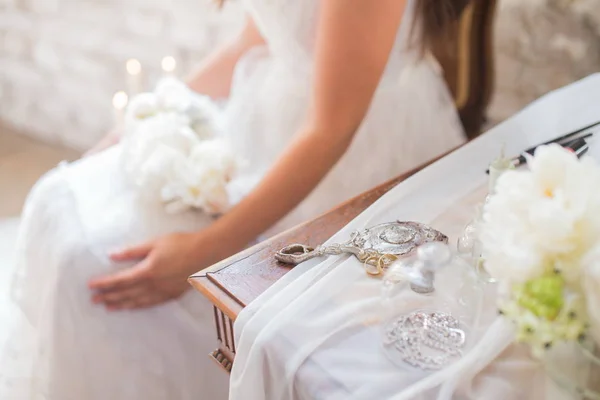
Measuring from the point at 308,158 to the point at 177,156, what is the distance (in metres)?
0.20

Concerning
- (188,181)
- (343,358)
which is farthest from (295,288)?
(188,181)

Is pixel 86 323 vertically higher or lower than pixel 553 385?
higher

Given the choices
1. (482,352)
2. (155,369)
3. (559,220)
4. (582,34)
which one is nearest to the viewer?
(559,220)

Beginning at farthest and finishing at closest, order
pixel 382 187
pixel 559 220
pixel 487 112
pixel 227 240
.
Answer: pixel 487 112
pixel 227 240
pixel 382 187
pixel 559 220

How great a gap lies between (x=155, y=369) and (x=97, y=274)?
174 mm

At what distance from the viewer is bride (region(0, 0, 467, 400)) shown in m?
0.84

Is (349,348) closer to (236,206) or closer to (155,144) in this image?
(236,206)

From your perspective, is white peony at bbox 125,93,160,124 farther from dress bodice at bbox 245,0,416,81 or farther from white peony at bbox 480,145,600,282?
white peony at bbox 480,145,600,282

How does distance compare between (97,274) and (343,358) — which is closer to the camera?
(343,358)

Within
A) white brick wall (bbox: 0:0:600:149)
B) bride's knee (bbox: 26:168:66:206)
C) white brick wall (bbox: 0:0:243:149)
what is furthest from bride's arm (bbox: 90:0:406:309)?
white brick wall (bbox: 0:0:243:149)

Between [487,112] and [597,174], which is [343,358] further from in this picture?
[487,112]

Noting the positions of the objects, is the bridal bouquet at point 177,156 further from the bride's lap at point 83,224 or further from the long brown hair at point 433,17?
the long brown hair at point 433,17

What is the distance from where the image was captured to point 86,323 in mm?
928


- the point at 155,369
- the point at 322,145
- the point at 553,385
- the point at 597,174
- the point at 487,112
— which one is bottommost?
the point at 553,385
